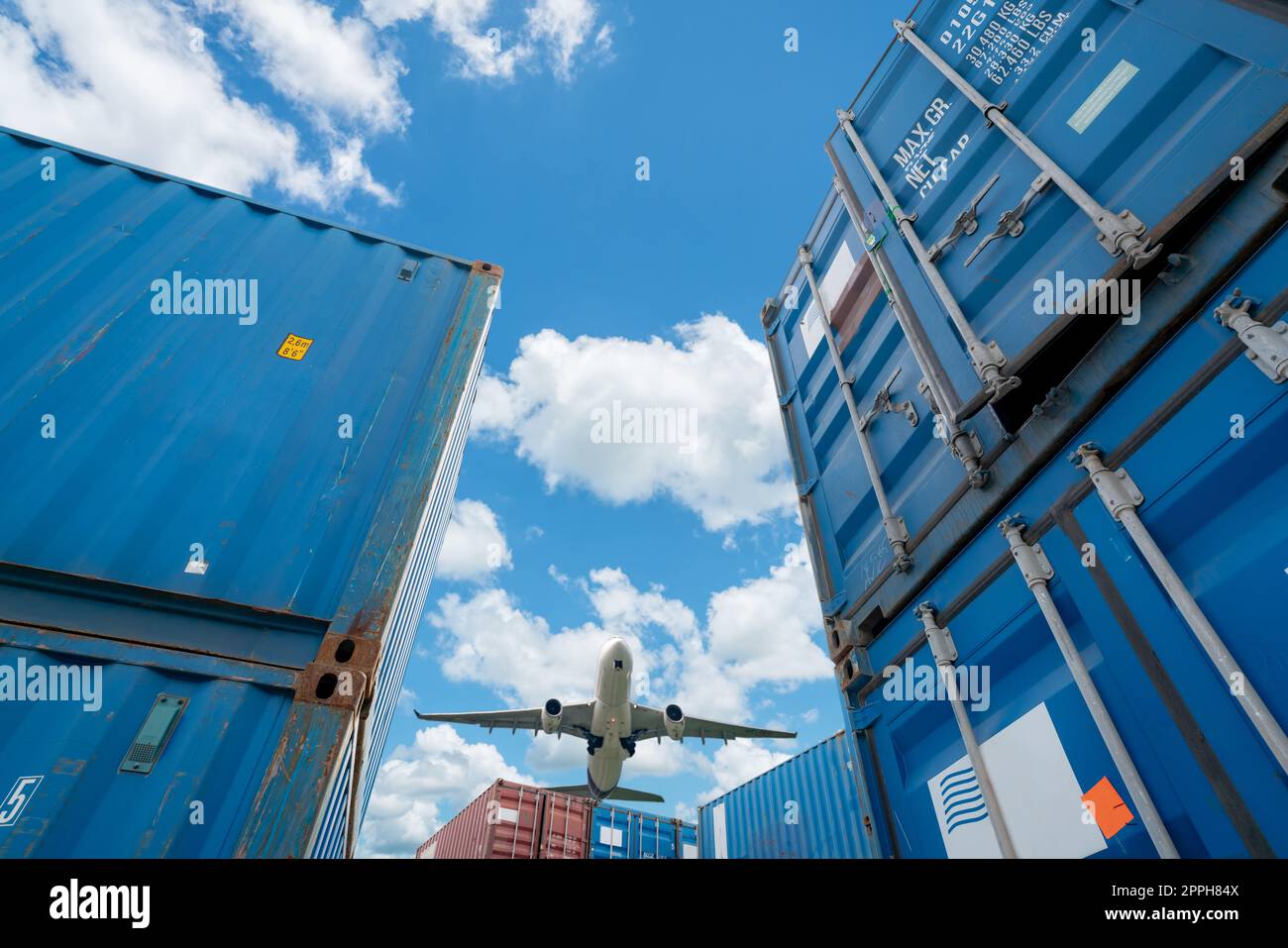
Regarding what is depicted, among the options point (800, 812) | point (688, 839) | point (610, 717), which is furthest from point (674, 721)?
point (800, 812)

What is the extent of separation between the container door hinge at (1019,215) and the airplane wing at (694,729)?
17.4 meters

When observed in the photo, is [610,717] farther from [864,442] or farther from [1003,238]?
[1003,238]

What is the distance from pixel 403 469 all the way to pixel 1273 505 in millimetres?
3685

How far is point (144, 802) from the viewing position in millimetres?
2270

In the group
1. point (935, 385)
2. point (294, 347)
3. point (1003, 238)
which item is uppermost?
point (294, 347)

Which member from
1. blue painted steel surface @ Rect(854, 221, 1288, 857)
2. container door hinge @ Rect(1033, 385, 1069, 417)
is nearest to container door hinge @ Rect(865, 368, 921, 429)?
container door hinge @ Rect(1033, 385, 1069, 417)

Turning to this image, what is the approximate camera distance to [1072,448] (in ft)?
8.84

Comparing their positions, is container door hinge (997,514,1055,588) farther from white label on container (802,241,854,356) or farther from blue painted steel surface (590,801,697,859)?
blue painted steel surface (590,801,697,859)

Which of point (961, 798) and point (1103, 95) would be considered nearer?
point (961, 798)

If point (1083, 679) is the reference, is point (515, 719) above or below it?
above

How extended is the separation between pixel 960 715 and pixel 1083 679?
0.67 meters

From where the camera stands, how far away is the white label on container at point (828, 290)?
4.76 m

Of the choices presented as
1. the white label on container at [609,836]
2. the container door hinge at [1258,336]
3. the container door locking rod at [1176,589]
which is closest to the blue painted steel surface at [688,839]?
the white label on container at [609,836]
